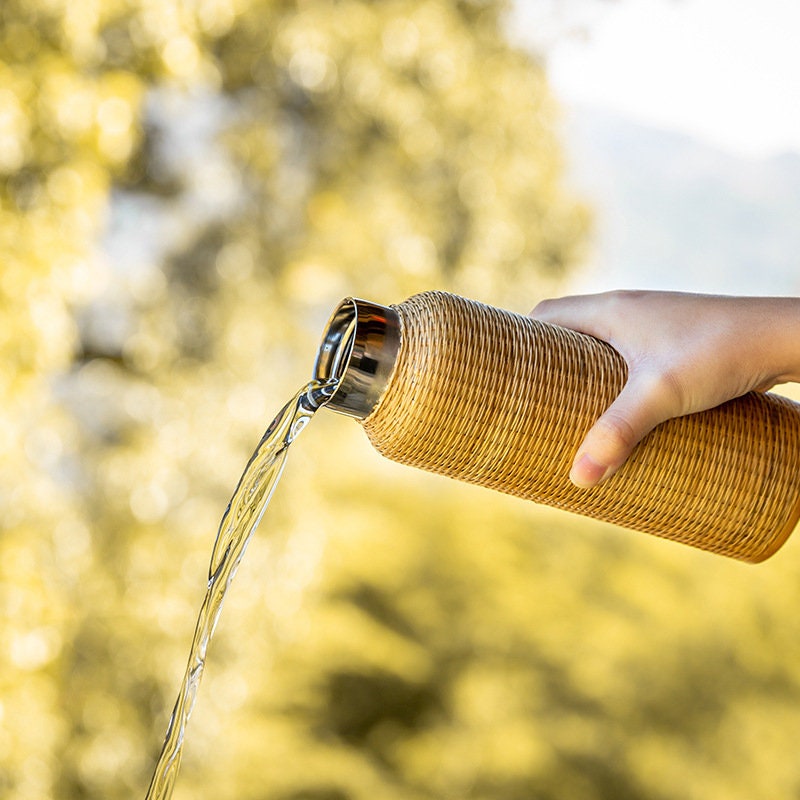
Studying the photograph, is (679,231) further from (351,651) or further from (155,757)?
(155,757)

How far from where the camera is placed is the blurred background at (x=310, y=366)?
1.93m

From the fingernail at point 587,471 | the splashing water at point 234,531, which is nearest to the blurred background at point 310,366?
the splashing water at point 234,531

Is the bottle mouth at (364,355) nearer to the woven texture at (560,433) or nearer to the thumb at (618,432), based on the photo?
the woven texture at (560,433)

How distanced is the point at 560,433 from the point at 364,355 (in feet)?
0.44

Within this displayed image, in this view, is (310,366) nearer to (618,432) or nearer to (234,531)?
(234,531)

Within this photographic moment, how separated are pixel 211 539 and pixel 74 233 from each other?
25.1 inches

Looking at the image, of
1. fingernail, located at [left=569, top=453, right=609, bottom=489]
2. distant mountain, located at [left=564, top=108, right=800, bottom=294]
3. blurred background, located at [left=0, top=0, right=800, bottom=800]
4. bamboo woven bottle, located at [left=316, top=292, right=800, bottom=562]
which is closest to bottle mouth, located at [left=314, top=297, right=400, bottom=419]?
bamboo woven bottle, located at [left=316, top=292, right=800, bottom=562]

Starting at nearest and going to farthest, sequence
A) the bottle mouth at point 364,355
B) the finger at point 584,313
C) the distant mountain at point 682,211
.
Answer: the bottle mouth at point 364,355 < the finger at point 584,313 < the distant mountain at point 682,211

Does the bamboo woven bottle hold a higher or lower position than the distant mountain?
lower

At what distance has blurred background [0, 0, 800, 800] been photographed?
1.93 metres

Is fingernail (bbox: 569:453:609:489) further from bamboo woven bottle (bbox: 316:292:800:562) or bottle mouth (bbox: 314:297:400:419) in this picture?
bottle mouth (bbox: 314:297:400:419)

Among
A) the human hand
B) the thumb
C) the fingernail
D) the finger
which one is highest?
the finger

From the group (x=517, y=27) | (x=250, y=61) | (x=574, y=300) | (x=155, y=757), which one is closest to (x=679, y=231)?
(x=517, y=27)

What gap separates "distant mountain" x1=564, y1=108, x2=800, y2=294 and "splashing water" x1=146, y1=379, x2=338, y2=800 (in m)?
1.75
